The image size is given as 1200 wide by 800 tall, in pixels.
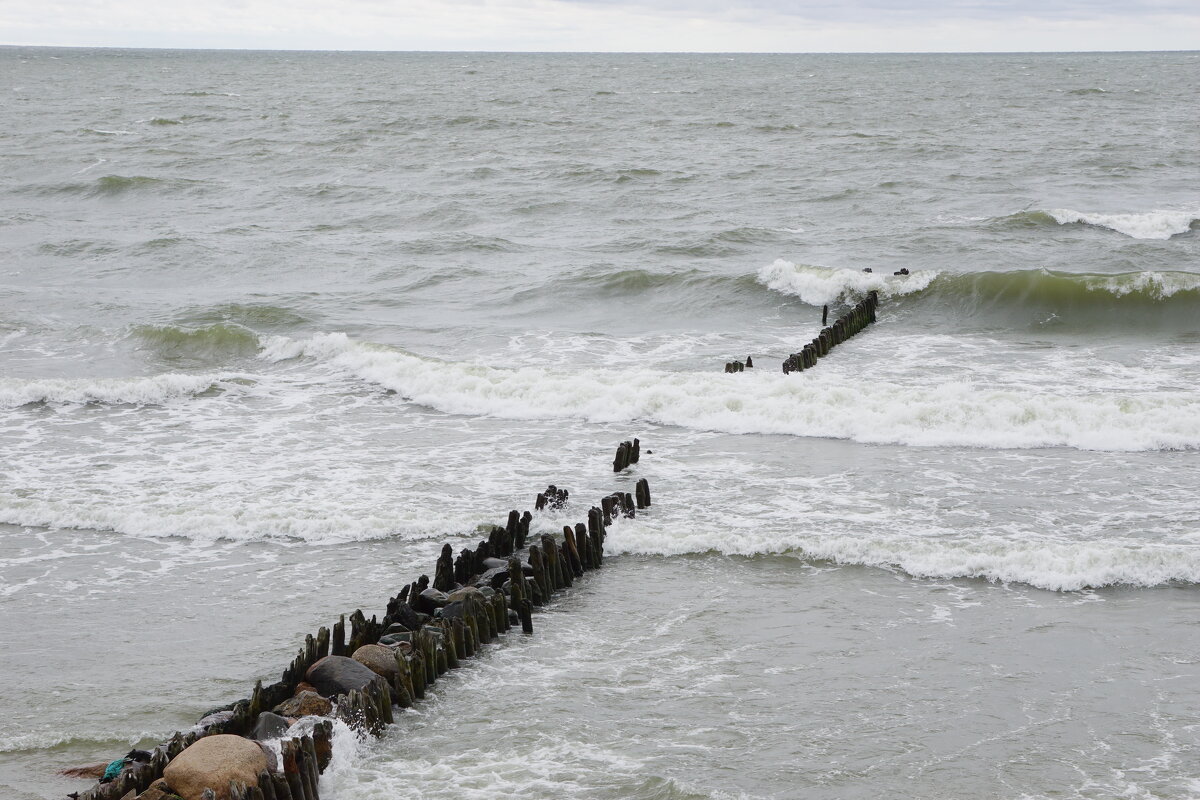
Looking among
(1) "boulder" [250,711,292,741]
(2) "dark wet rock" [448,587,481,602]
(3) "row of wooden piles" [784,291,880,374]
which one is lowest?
(1) "boulder" [250,711,292,741]

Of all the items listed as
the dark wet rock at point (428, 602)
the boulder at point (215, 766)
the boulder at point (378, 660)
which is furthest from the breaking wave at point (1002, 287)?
the boulder at point (215, 766)

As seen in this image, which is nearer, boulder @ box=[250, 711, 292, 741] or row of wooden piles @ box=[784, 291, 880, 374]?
boulder @ box=[250, 711, 292, 741]

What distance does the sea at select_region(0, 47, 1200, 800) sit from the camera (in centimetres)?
969

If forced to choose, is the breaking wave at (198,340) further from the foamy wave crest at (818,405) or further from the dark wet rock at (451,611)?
the dark wet rock at (451,611)

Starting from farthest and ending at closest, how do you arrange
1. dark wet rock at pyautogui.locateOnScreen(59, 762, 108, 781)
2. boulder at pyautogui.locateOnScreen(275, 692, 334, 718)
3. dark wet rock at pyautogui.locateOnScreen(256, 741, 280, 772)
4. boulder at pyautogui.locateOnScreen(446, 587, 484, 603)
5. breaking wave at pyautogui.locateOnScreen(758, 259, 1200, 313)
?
breaking wave at pyautogui.locateOnScreen(758, 259, 1200, 313) → boulder at pyautogui.locateOnScreen(446, 587, 484, 603) → boulder at pyautogui.locateOnScreen(275, 692, 334, 718) → dark wet rock at pyautogui.locateOnScreen(59, 762, 108, 781) → dark wet rock at pyautogui.locateOnScreen(256, 741, 280, 772)

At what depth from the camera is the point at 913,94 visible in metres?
100

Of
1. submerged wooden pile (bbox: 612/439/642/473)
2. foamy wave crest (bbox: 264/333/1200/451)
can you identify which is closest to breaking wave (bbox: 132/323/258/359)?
foamy wave crest (bbox: 264/333/1200/451)

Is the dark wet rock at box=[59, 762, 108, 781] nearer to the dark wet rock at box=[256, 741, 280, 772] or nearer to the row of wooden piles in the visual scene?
the dark wet rock at box=[256, 741, 280, 772]

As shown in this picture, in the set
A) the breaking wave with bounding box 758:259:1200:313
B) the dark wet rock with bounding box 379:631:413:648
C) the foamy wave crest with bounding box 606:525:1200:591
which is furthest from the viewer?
the breaking wave with bounding box 758:259:1200:313

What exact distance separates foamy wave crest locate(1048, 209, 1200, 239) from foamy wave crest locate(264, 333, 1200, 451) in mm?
17084

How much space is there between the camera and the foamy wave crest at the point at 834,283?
28234 millimetres

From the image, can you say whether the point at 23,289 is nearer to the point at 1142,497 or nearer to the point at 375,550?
the point at 375,550

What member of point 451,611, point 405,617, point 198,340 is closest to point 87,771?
point 405,617

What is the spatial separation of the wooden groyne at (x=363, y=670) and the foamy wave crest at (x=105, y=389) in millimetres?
9149
